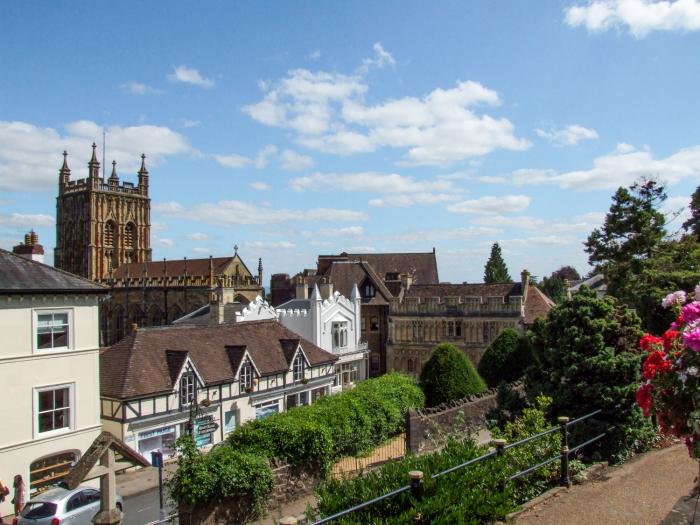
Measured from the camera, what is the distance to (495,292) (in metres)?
42.2

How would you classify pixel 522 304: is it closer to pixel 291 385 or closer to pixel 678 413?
pixel 291 385

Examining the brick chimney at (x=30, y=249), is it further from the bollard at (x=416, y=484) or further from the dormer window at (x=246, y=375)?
the bollard at (x=416, y=484)

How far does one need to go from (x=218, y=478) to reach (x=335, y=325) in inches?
983

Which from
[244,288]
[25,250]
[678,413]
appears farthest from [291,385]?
[244,288]

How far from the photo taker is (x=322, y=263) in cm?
5334

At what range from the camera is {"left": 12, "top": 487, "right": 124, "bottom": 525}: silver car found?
Answer: 51.4 ft

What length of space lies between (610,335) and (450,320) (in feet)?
92.4

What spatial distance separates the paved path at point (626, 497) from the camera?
9.02 metres

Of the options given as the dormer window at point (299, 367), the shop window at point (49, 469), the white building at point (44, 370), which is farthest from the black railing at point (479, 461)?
the dormer window at point (299, 367)

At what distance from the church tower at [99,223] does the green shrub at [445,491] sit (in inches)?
2830

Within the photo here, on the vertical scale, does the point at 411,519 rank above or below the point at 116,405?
above

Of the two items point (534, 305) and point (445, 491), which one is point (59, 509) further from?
point (534, 305)

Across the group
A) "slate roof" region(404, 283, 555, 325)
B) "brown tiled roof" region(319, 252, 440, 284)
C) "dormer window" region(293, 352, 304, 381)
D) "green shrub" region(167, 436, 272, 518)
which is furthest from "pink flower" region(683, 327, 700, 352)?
"brown tiled roof" region(319, 252, 440, 284)

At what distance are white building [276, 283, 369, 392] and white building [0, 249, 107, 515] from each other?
59.7ft
